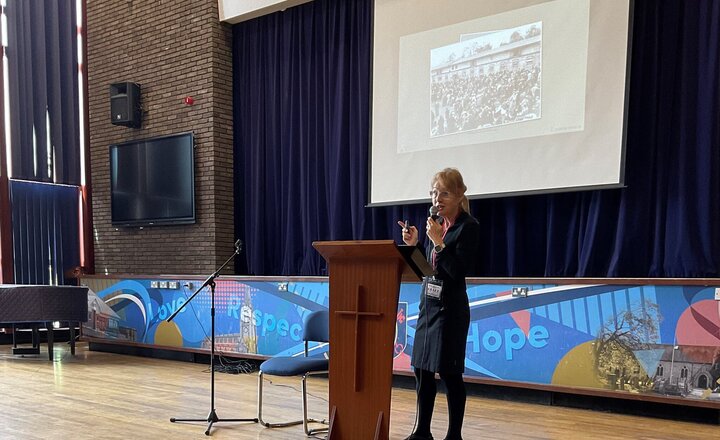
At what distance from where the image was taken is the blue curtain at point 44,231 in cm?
787

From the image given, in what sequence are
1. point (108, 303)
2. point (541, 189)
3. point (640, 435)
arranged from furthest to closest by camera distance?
point (108, 303), point (541, 189), point (640, 435)

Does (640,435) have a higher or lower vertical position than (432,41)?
lower

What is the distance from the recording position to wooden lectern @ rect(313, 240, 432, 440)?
2.54m

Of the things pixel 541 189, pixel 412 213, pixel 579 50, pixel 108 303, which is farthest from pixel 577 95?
pixel 108 303

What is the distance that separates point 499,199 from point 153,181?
4.19m

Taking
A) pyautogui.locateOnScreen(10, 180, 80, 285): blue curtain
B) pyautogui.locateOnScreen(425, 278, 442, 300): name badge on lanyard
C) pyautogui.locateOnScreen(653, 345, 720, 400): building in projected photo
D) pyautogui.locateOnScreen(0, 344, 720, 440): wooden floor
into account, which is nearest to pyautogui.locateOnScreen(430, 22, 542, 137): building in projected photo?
pyautogui.locateOnScreen(653, 345, 720, 400): building in projected photo

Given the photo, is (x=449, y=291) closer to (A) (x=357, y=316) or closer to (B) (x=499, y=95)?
(A) (x=357, y=316)

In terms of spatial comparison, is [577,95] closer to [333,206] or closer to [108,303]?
[333,206]

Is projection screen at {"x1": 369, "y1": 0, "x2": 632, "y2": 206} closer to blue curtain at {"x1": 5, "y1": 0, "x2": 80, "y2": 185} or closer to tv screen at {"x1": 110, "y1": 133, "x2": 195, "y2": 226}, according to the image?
tv screen at {"x1": 110, "y1": 133, "x2": 195, "y2": 226}

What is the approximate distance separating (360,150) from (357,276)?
11.2 feet

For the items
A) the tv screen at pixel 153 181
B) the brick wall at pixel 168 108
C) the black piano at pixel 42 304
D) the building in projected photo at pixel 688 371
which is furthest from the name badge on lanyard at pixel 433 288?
the black piano at pixel 42 304

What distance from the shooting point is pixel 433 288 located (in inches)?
107

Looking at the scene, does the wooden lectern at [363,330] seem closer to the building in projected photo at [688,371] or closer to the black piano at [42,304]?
the building in projected photo at [688,371]

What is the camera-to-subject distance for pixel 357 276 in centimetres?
265
